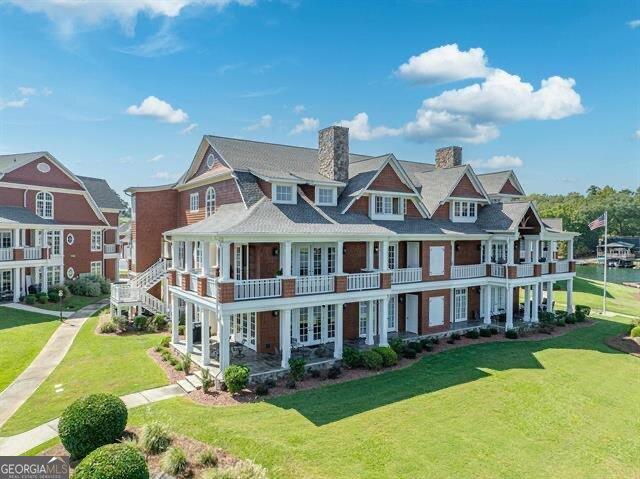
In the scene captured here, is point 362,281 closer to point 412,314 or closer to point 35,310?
point 412,314

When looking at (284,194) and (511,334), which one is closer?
(284,194)

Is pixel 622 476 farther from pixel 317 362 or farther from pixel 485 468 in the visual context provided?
pixel 317 362

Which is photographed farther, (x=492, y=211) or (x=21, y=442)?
(x=492, y=211)

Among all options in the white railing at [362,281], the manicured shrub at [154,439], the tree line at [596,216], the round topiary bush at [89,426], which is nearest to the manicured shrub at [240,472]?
the manicured shrub at [154,439]

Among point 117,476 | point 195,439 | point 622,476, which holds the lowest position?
point 622,476

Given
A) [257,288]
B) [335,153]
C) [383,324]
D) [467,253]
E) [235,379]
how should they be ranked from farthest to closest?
[467,253]
[335,153]
[383,324]
[257,288]
[235,379]

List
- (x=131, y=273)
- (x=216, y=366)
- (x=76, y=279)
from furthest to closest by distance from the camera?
(x=76, y=279) < (x=131, y=273) < (x=216, y=366)

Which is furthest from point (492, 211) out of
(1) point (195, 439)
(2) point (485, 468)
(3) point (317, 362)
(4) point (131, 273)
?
(4) point (131, 273)

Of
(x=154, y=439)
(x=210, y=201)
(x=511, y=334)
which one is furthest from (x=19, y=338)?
(x=511, y=334)

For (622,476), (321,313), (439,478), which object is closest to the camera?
(439,478)
